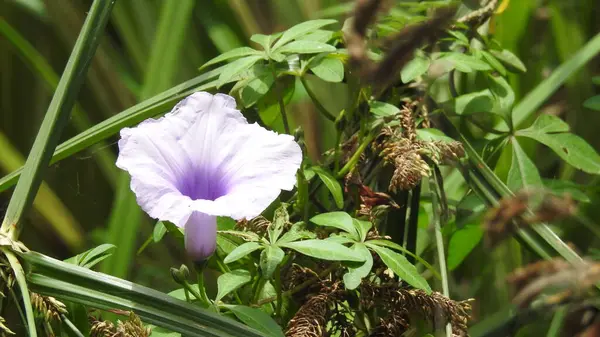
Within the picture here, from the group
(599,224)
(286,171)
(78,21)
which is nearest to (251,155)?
(286,171)

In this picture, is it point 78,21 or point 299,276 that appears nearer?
point 299,276

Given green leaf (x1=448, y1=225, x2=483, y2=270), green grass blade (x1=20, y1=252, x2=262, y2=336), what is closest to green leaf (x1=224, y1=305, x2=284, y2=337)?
green grass blade (x1=20, y1=252, x2=262, y2=336)

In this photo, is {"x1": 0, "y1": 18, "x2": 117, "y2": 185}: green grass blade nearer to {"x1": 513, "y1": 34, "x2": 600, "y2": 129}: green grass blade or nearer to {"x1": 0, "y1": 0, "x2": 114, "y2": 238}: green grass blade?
{"x1": 0, "y1": 0, "x2": 114, "y2": 238}: green grass blade

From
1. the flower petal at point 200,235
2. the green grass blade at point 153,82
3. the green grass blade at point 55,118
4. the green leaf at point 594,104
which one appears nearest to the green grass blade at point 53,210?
the green grass blade at point 153,82

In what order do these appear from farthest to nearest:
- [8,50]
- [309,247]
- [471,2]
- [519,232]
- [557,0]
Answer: [8,50] → [557,0] → [471,2] → [519,232] → [309,247]

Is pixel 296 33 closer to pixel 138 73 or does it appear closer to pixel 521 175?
pixel 521 175

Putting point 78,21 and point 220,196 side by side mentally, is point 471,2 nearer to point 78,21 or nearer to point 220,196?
point 220,196
